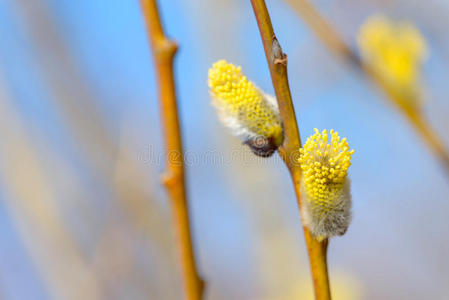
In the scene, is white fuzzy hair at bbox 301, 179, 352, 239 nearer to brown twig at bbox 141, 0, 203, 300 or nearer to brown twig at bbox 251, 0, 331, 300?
brown twig at bbox 251, 0, 331, 300

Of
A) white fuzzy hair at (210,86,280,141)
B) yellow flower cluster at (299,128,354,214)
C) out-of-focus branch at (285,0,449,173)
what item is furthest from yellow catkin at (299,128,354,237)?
out-of-focus branch at (285,0,449,173)

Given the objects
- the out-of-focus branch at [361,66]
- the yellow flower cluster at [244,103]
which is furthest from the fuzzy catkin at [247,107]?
the out-of-focus branch at [361,66]

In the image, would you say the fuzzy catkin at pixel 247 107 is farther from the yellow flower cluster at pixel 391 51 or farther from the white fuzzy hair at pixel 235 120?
the yellow flower cluster at pixel 391 51

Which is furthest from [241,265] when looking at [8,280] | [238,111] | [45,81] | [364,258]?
[238,111]

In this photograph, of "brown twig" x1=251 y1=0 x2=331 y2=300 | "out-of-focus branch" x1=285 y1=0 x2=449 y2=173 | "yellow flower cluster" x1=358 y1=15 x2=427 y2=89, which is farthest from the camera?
"yellow flower cluster" x1=358 y1=15 x2=427 y2=89

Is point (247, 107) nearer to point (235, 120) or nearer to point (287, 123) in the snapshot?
point (235, 120)

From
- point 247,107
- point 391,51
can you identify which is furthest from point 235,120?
point 391,51

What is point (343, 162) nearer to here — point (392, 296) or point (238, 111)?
point (238, 111)
